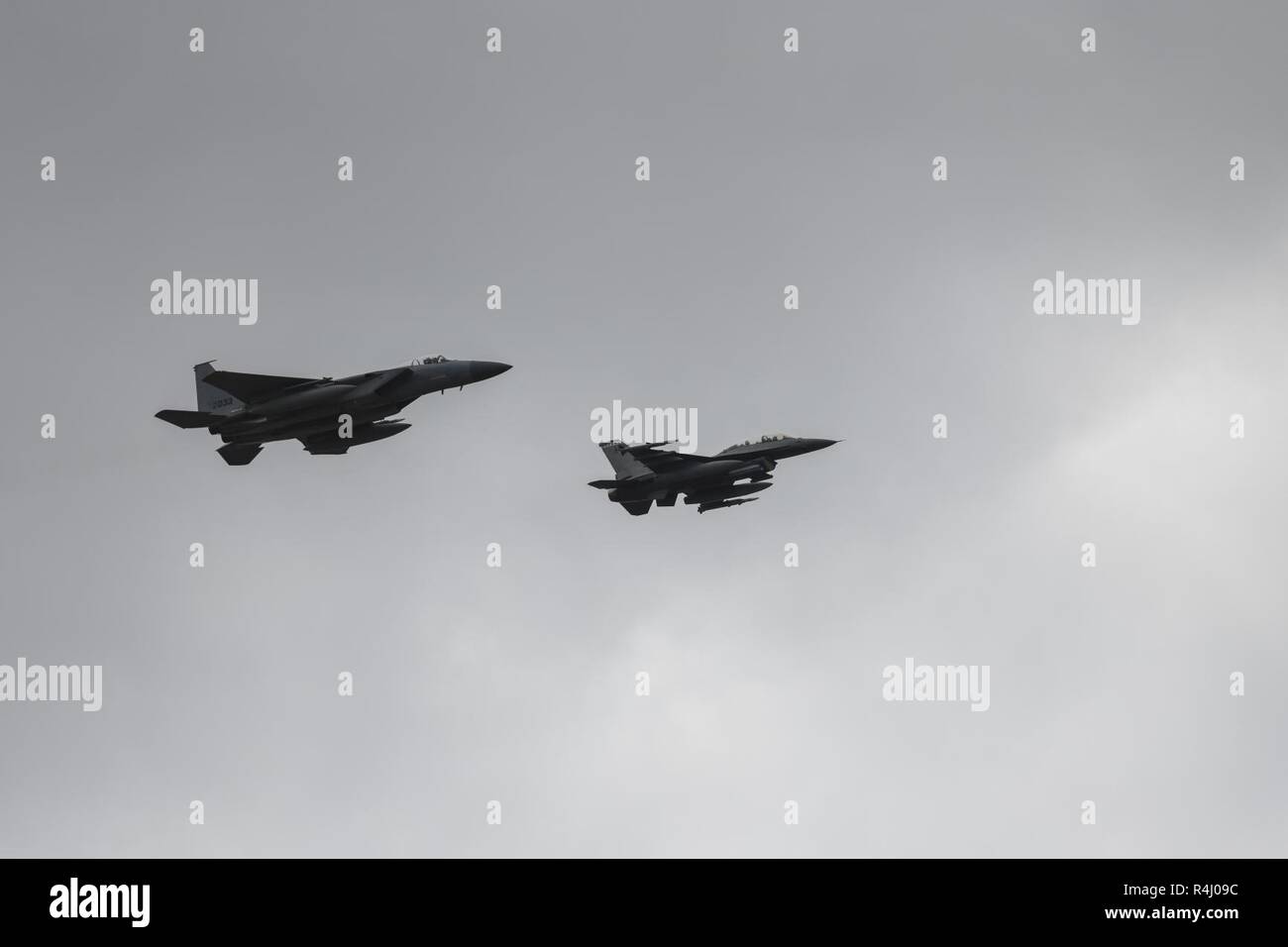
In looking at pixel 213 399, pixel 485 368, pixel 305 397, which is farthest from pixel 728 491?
pixel 213 399

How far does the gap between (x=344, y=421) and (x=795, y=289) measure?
2479 cm

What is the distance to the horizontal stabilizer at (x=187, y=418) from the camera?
6181 cm

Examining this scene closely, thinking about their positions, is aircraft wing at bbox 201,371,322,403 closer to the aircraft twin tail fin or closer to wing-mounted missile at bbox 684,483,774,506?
the aircraft twin tail fin

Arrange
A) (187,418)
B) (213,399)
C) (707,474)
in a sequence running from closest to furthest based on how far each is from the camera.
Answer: (187,418)
(213,399)
(707,474)

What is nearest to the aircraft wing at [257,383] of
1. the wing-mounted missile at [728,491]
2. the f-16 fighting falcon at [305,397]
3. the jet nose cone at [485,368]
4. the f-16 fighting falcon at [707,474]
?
the f-16 fighting falcon at [305,397]

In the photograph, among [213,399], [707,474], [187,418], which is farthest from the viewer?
[707,474]

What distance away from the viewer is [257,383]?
6219 cm

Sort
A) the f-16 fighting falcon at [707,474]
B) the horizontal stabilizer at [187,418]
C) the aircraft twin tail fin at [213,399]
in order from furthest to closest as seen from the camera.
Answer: the f-16 fighting falcon at [707,474]
the aircraft twin tail fin at [213,399]
the horizontal stabilizer at [187,418]

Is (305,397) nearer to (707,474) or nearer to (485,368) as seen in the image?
(485,368)

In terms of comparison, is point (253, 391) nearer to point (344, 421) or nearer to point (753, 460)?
point (344, 421)

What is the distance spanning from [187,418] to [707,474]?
2863 centimetres

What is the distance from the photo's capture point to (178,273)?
6469cm

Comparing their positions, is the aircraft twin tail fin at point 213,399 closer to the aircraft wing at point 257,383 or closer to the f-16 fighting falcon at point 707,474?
the aircraft wing at point 257,383

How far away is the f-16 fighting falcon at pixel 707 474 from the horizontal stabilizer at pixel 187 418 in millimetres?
21840
